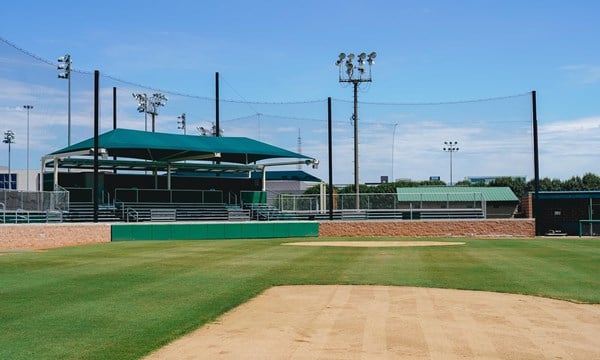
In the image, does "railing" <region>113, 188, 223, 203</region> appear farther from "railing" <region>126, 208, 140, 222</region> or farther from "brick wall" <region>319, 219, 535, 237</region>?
"brick wall" <region>319, 219, 535, 237</region>

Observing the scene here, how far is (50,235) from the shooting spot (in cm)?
2886

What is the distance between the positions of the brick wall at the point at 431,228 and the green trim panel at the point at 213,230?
4.74 feet

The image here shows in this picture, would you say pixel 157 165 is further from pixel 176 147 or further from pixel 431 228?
pixel 431 228

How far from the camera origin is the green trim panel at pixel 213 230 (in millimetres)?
33062

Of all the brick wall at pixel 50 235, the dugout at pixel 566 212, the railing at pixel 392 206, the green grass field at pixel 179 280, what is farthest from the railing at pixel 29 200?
the dugout at pixel 566 212

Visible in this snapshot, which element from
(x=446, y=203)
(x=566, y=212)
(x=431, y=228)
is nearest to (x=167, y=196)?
(x=431, y=228)

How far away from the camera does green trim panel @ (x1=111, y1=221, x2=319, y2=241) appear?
33.1 meters

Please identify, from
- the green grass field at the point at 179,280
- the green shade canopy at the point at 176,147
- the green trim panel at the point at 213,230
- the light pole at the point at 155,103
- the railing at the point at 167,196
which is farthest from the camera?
the light pole at the point at 155,103

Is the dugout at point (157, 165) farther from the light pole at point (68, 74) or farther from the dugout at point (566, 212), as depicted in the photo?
the dugout at point (566, 212)

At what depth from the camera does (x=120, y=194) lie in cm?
3909

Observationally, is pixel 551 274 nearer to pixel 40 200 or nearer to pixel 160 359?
pixel 160 359

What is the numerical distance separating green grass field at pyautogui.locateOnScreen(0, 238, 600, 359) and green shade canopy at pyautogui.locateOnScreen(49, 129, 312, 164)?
47.8 ft

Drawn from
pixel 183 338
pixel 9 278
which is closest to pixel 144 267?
pixel 9 278

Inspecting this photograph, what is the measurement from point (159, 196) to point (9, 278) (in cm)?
2603
